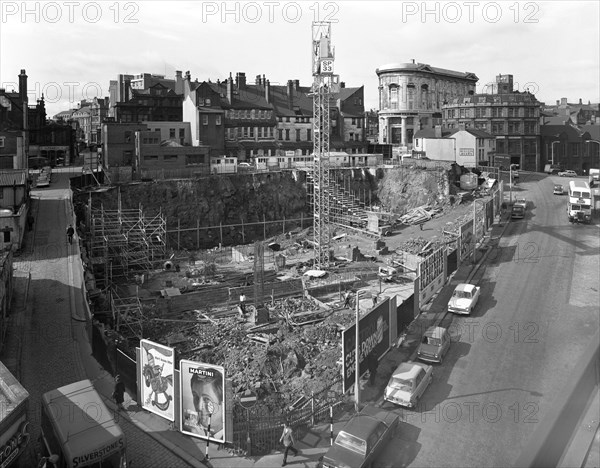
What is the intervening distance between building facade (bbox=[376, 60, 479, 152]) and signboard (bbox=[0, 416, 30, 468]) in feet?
270

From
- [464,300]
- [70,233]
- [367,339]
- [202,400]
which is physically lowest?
[202,400]

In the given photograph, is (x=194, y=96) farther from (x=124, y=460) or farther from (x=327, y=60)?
(x=124, y=460)

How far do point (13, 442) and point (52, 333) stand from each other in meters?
10.9

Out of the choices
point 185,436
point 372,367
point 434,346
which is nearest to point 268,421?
point 185,436

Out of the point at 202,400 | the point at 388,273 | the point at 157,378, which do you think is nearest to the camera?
the point at 202,400

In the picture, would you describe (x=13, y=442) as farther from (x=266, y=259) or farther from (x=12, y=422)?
(x=266, y=259)

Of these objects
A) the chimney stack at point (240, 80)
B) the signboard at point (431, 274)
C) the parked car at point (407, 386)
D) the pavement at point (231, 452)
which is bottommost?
the pavement at point (231, 452)

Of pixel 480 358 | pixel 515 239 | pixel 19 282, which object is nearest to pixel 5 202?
pixel 19 282

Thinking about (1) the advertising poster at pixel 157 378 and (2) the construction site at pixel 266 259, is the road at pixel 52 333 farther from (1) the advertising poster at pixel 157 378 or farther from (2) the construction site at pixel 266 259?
(2) the construction site at pixel 266 259

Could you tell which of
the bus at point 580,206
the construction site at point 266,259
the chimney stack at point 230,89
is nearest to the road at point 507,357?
the construction site at point 266,259

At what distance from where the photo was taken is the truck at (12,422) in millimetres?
11492

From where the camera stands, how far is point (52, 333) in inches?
869

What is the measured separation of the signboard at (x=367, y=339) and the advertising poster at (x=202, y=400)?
4.20m

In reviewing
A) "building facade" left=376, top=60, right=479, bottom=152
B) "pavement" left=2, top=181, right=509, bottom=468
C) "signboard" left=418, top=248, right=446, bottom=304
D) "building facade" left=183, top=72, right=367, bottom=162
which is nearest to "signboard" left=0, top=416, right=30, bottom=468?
"pavement" left=2, top=181, right=509, bottom=468
